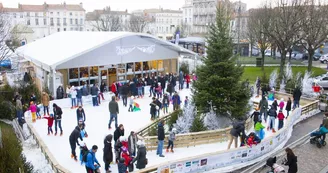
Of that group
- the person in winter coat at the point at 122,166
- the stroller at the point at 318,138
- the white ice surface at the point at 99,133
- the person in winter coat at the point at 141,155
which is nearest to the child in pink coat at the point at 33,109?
the white ice surface at the point at 99,133

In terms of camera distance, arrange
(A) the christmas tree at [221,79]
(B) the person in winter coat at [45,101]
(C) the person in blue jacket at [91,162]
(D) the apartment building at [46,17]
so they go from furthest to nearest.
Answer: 1. (D) the apartment building at [46,17]
2. (B) the person in winter coat at [45,101]
3. (A) the christmas tree at [221,79]
4. (C) the person in blue jacket at [91,162]

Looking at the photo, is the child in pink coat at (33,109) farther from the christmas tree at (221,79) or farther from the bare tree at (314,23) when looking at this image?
the bare tree at (314,23)

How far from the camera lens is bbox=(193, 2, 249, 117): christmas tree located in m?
14.9

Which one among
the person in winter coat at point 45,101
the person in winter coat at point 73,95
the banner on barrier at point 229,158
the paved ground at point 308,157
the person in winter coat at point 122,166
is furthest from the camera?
the person in winter coat at point 73,95

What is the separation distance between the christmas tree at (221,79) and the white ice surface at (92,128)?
131 inches

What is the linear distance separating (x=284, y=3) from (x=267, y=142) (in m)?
21.9

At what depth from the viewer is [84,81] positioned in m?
22.4

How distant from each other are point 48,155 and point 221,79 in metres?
8.33

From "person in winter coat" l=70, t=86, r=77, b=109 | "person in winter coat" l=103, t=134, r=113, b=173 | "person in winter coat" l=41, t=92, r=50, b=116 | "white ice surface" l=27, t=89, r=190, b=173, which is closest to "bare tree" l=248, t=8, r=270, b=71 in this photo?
"white ice surface" l=27, t=89, r=190, b=173

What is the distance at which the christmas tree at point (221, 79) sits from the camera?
14945 mm

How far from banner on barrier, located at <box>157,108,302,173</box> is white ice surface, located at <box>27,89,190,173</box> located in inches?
57.8

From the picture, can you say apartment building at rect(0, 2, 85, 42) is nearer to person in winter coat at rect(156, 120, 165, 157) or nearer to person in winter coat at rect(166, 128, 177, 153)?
person in winter coat at rect(166, 128, 177, 153)

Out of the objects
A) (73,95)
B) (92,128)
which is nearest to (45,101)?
(73,95)

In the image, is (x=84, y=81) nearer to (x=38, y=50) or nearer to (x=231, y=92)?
(x=38, y=50)
